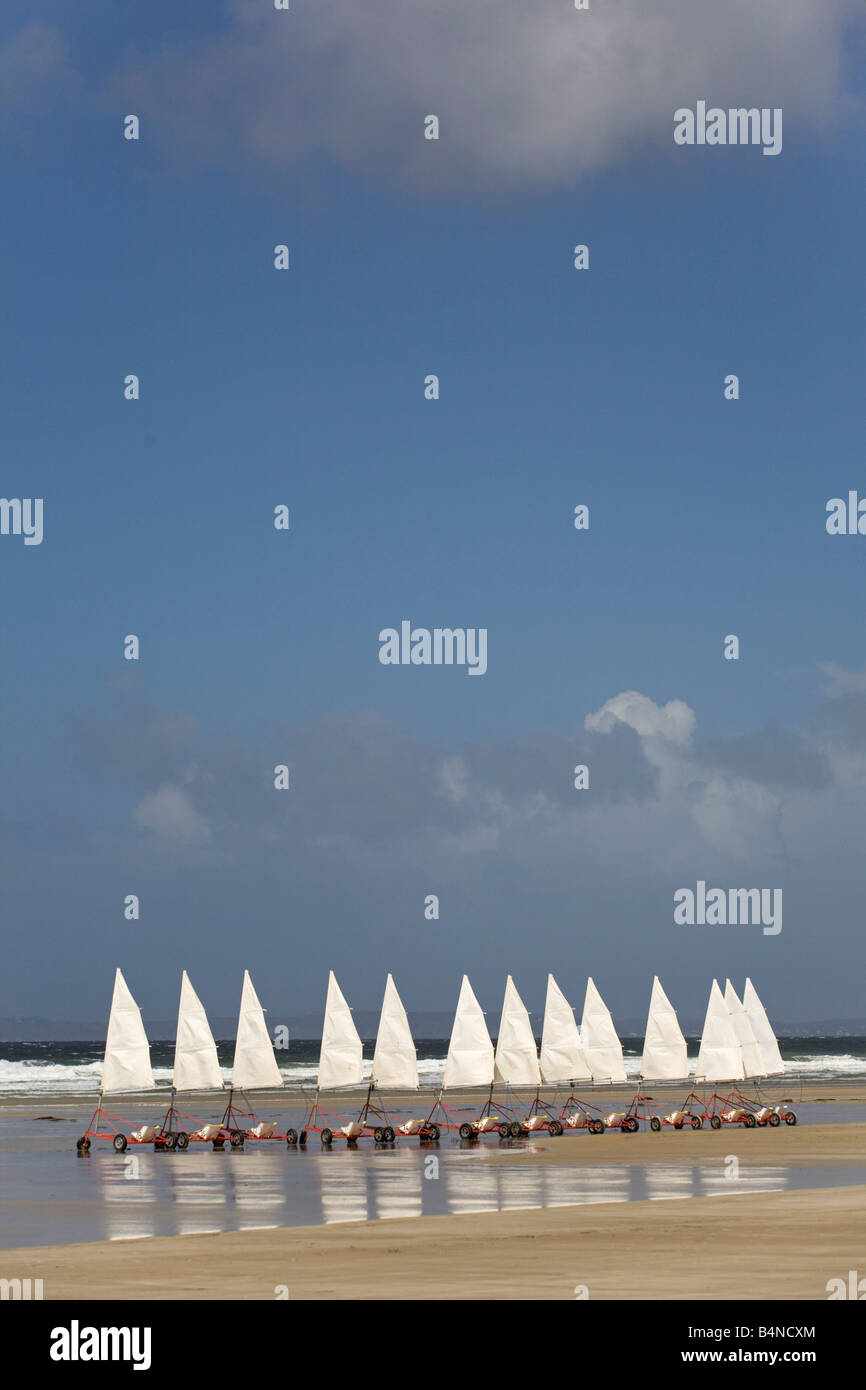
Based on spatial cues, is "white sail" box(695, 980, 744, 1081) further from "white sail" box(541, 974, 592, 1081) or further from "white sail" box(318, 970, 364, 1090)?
"white sail" box(318, 970, 364, 1090)

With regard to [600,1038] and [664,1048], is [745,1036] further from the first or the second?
[600,1038]

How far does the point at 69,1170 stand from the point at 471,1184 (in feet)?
55.1

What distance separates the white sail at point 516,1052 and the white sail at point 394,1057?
14.3 ft

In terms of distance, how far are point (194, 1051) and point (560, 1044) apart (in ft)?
54.3

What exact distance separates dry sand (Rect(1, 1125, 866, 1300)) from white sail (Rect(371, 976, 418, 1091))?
31.9m

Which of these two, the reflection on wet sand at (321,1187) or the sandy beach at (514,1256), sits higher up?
the sandy beach at (514,1256)

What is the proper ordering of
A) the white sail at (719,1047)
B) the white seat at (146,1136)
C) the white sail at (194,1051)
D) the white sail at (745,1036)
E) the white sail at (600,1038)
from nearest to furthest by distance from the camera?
the white seat at (146,1136), the white sail at (194,1051), the white sail at (600,1038), the white sail at (719,1047), the white sail at (745,1036)

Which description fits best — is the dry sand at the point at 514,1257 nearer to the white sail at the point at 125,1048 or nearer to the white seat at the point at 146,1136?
the white seat at the point at 146,1136

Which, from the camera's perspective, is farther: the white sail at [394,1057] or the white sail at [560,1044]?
the white sail at [560,1044]

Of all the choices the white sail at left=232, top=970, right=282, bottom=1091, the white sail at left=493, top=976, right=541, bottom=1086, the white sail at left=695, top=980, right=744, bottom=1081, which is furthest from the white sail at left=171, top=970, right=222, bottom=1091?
the white sail at left=695, top=980, right=744, bottom=1081

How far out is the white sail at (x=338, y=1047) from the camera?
70562 mm

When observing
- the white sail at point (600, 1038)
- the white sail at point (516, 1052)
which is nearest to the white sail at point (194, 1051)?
the white sail at point (516, 1052)
